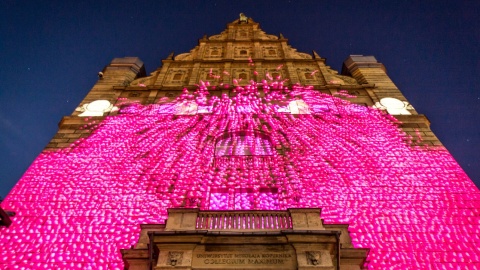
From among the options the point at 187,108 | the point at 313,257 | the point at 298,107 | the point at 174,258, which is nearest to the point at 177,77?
the point at 187,108

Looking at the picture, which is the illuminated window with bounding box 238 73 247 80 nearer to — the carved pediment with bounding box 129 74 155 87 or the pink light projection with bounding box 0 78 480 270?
the pink light projection with bounding box 0 78 480 270

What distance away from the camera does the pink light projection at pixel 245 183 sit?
11.7m

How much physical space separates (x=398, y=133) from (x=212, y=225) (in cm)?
1056

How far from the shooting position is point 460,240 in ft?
38.6

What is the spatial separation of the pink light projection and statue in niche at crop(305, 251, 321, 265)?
3061mm

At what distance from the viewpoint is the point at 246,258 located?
9250 mm

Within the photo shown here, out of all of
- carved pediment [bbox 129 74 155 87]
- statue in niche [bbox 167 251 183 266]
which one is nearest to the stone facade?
statue in niche [bbox 167 251 183 266]

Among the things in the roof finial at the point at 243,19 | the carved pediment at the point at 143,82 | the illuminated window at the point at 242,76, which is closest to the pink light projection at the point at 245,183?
the carved pediment at the point at 143,82

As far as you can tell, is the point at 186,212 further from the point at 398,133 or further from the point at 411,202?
the point at 398,133

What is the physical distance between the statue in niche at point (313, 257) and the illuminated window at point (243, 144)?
6957 mm

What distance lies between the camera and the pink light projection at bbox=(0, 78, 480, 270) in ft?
38.3

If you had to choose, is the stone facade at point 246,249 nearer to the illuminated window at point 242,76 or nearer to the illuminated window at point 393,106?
the illuminated window at point 393,106

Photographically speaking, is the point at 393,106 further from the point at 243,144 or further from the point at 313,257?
the point at 313,257

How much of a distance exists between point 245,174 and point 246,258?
546 centimetres
